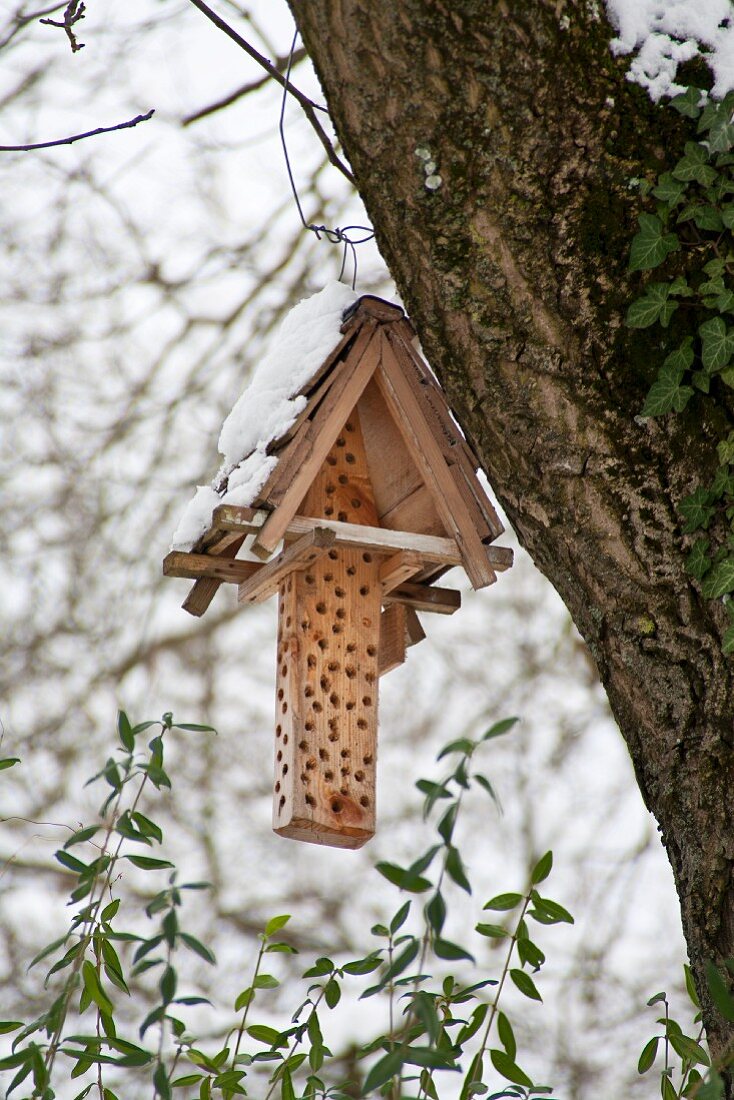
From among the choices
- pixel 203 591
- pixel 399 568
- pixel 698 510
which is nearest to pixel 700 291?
pixel 698 510

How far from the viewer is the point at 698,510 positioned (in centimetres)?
103

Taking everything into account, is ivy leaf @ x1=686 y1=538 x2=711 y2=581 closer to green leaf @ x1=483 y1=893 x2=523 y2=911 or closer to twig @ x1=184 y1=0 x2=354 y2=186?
green leaf @ x1=483 y1=893 x2=523 y2=911

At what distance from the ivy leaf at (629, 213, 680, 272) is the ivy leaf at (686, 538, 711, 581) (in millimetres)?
252

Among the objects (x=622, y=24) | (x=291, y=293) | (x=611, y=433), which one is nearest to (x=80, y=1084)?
(x=291, y=293)

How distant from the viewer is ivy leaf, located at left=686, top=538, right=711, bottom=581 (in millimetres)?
1023

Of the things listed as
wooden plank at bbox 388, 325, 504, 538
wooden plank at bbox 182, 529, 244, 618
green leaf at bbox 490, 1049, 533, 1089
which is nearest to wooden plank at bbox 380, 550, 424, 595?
wooden plank at bbox 388, 325, 504, 538

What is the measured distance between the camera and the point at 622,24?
1.08 meters

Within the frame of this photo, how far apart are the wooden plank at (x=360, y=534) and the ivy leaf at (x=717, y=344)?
0.62m

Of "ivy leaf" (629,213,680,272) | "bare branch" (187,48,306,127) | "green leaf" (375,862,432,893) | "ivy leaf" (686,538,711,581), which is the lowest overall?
"green leaf" (375,862,432,893)

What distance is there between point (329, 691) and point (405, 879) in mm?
898

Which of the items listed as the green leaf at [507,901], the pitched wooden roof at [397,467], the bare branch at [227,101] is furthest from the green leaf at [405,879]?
the bare branch at [227,101]

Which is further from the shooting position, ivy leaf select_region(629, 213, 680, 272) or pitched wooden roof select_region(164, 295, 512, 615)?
pitched wooden roof select_region(164, 295, 512, 615)

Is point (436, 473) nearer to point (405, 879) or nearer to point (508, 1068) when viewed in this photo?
point (508, 1068)

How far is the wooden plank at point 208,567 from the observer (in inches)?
63.7
